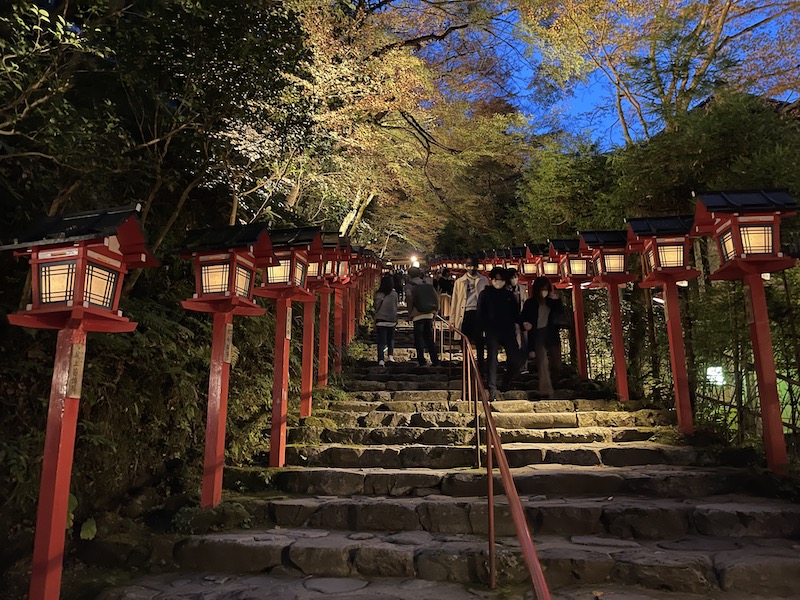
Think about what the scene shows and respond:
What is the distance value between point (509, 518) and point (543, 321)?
186 inches

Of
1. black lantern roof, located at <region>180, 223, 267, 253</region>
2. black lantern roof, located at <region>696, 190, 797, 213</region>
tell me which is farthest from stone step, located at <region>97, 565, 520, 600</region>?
black lantern roof, located at <region>696, 190, 797, 213</region>

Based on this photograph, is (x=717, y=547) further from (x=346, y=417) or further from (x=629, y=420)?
(x=346, y=417)

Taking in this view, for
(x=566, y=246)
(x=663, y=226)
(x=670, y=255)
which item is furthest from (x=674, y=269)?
(x=566, y=246)

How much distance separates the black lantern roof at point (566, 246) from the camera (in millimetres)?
10102

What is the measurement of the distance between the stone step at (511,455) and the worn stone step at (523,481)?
0.72ft

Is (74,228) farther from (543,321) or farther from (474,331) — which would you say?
(543,321)

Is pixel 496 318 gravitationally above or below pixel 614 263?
below

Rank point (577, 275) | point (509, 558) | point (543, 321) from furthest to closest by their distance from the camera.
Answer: point (577, 275) → point (543, 321) → point (509, 558)

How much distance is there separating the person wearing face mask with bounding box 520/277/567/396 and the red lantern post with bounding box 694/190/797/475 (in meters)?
3.42

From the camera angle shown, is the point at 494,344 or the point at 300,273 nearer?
the point at 300,273

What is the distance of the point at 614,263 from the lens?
8.60 metres

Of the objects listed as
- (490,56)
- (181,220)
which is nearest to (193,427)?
(181,220)

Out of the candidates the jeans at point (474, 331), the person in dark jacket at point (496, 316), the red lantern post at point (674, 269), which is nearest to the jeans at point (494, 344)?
the person in dark jacket at point (496, 316)

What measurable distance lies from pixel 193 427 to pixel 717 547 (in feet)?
18.0
